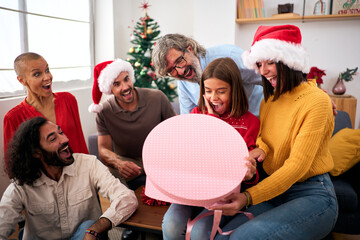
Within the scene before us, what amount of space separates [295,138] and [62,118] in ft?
5.10

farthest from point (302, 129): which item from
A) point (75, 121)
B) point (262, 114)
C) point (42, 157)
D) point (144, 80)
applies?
point (144, 80)

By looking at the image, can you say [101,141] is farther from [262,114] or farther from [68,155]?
[262,114]

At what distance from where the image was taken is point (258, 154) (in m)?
1.31

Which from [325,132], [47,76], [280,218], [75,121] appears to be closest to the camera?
[280,218]

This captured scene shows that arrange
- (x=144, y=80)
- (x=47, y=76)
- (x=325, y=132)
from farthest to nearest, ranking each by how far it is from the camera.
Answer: (x=144, y=80), (x=47, y=76), (x=325, y=132)

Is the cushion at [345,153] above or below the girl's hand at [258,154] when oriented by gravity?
below

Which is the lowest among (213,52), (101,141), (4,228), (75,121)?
(4,228)

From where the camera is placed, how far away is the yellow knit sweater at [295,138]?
1.19 m

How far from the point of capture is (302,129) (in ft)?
3.99

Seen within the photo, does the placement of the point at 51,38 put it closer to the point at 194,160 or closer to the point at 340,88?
the point at 194,160

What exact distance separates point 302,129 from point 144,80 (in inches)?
106

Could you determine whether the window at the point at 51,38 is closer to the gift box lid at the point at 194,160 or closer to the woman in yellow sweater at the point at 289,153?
the gift box lid at the point at 194,160

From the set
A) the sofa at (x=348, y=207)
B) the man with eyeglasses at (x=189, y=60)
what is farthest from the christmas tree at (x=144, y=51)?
the sofa at (x=348, y=207)

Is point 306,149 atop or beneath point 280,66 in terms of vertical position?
beneath
